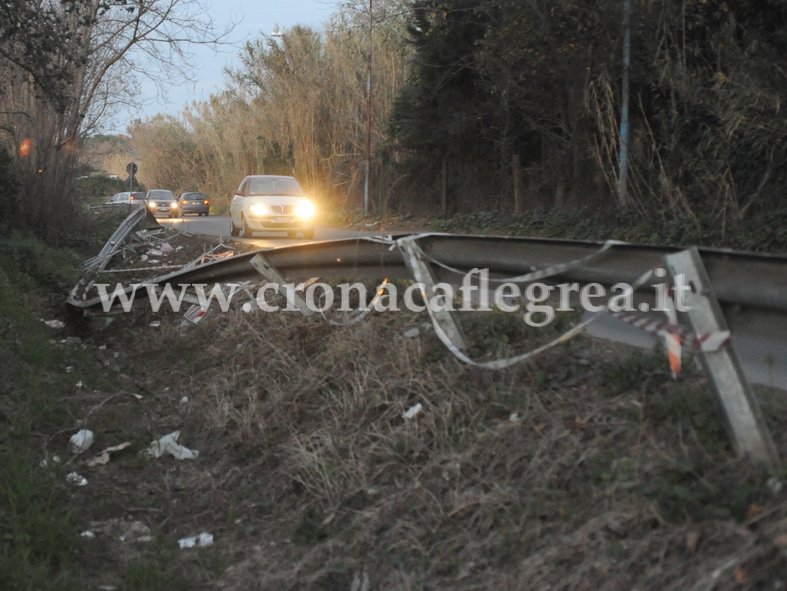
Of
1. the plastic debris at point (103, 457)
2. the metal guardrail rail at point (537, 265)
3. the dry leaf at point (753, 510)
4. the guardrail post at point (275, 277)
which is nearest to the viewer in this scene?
the dry leaf at point (753, 510)

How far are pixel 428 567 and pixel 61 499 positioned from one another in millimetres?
2588

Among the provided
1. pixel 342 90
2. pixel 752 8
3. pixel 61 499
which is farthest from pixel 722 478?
pixel 342 90

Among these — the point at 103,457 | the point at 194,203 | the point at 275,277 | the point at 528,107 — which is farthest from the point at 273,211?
the point at 194,203

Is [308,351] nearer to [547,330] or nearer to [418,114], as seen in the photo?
[547,330]

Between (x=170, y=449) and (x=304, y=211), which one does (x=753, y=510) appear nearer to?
(x=170, y=449)

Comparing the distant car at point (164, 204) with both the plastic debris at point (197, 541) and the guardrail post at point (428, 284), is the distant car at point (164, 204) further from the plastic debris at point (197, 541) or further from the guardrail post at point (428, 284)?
the plastic debris at point (197, 541)

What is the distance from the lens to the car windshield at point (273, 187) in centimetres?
2161

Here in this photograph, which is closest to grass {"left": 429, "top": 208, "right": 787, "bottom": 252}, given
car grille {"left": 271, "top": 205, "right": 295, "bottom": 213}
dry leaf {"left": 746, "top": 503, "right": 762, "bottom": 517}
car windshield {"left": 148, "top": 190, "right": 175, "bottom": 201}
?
car grille {"left": 271, "top": 205, "right": 295, "bottom": 213}

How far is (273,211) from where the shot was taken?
68.1 feet

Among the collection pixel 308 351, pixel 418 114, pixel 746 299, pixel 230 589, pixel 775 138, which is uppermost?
pixel 418 114

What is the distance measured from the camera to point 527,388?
15.8ft

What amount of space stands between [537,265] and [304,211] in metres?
16.0

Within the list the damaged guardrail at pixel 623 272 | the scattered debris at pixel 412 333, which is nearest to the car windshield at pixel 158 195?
the damaged guardrail at pixel 623 272

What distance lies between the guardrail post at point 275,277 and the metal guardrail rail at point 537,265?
9 centimetres
